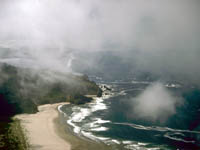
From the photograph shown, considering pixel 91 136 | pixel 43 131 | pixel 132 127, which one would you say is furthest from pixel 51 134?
pixel 132 127

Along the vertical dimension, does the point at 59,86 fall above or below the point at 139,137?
above

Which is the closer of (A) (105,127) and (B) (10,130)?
(B) (10,130)

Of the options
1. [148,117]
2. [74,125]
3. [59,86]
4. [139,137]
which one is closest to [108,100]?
[59,86]

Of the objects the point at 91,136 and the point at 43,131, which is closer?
the point at 91,136

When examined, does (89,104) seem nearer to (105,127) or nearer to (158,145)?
(105,127)

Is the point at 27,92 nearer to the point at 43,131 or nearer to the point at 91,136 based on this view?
the point at 43,131

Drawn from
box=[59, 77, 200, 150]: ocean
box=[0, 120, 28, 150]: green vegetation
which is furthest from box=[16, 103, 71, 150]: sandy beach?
box=[59, 77, 200, 150]: ocean

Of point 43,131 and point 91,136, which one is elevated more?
point 43,131
